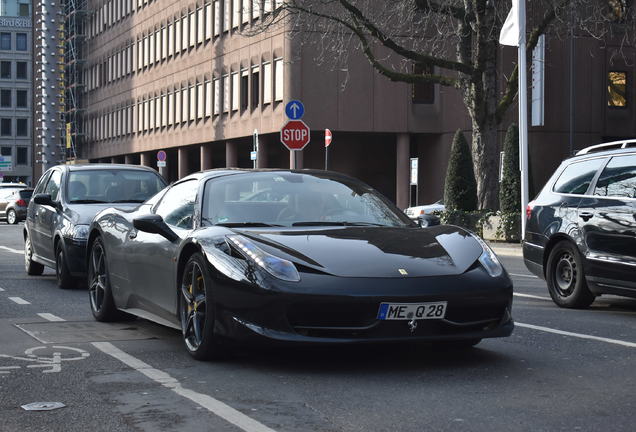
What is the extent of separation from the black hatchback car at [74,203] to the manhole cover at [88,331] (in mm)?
3904

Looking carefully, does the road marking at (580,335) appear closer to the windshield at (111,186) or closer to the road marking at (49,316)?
the road marking at (49,316)

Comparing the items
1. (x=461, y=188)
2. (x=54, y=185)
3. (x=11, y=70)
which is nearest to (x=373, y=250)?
(x=54, y=185)

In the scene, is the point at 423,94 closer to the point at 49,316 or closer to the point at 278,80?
the point at 278,80

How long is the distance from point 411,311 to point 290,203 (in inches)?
61.0

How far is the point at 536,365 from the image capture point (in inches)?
297

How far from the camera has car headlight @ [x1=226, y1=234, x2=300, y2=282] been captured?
7129mm

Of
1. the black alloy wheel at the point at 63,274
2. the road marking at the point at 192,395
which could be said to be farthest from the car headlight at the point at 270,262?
the black alloy wheel at the point at 63,274

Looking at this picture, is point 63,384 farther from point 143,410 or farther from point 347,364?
point 347,364

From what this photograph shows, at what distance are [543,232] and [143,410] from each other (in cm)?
682

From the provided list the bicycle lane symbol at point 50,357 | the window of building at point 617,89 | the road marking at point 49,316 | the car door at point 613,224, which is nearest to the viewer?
the bicycle lane symbol at point 50,357

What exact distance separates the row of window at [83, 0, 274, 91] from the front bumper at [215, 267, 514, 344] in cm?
4504

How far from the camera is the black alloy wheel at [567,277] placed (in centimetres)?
1134

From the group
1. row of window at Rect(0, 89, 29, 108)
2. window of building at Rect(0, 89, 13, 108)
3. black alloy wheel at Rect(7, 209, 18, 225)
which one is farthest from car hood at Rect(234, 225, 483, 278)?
window of building at Rect(0, 89, 13, 108)

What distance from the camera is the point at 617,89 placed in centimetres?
5091
